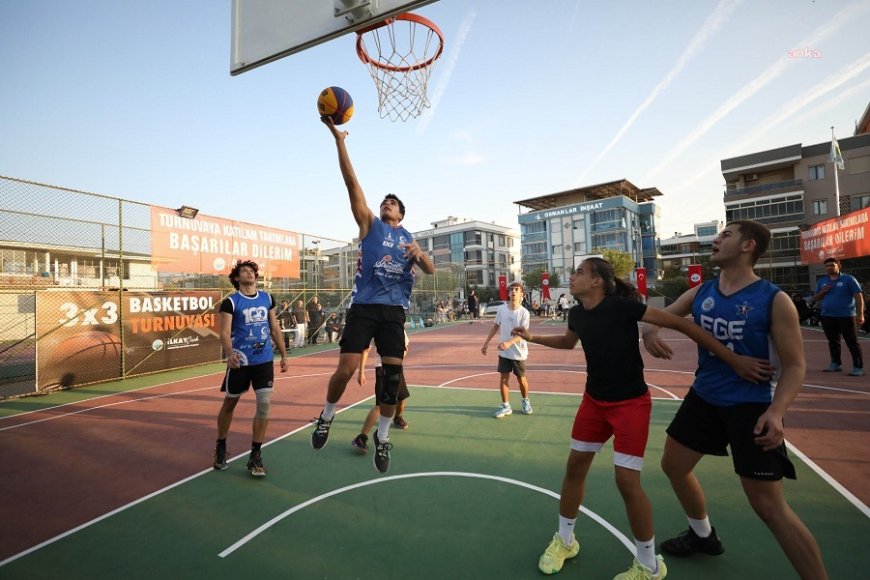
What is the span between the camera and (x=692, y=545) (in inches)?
128

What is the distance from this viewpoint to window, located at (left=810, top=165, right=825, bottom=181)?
139 ft

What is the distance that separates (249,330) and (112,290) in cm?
926

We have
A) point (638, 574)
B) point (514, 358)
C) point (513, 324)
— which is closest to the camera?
point (638, 574)

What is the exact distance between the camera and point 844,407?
693 cm

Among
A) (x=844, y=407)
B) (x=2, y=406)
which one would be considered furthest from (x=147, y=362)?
(x=844, y=407)

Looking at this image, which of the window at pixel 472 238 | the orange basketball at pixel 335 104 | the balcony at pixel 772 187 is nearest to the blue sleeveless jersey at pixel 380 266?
the orange basketball at pixel 335 104

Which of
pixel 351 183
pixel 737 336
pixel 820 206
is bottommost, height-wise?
pixel 737 336

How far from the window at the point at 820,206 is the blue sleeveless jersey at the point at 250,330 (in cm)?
5633

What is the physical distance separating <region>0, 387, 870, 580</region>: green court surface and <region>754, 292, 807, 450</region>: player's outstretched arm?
1.43m

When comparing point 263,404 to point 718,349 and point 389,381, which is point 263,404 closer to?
point 389,381

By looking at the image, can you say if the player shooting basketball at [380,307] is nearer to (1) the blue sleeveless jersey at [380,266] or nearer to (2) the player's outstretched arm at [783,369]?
(1) the blue sleeveless jersey at [380,266]

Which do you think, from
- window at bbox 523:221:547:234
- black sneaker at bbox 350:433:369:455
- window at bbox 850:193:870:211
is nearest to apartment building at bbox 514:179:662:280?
window at bbox 523:221:547:234

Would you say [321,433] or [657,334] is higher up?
[657,334]

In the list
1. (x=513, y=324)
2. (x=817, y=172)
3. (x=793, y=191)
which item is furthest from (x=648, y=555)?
(x=817, y=172)
